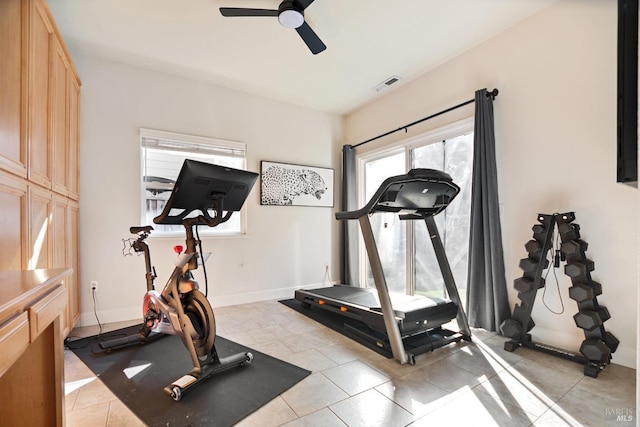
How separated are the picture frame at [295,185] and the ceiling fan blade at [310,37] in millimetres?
1828

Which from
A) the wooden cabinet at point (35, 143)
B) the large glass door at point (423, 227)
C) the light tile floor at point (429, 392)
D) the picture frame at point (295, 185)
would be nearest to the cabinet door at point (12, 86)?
the wooden cabinet at point (35, 143)

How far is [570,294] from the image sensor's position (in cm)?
210

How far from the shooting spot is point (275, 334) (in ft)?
9.09

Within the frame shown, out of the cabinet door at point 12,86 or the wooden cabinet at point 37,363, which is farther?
the cabinet door at point 12,86

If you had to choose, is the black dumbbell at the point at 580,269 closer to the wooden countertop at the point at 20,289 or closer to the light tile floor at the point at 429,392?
the light tile floor at the point at 429,392

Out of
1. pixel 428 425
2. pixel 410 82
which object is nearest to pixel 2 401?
pixel 428 425

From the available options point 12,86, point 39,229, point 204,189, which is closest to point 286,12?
point 204,189

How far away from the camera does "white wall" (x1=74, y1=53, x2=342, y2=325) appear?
310 cm

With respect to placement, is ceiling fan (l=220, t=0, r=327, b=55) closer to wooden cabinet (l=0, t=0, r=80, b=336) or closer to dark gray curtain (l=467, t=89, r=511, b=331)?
wooden cabinet (l=0, t=0, r=80, b=336)

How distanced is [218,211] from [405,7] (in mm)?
2265

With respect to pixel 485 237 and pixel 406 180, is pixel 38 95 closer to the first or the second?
pixel 406 180

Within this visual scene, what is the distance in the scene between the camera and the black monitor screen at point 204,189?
5.78ft

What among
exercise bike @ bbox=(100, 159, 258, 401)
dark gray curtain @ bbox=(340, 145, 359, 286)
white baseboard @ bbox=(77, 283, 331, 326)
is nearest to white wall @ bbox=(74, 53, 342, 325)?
white baseboard @ bbox=(77, 283, 331, 326)

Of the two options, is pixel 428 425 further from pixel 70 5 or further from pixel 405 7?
pixel 70 5
